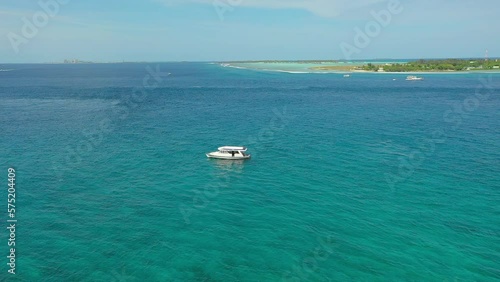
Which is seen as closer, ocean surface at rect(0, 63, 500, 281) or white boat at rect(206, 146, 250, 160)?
ocean surface at rect(0, 63, 500, 281)

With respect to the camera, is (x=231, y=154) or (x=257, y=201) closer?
(x=257, y=201)

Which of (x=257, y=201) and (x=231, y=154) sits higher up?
(x=231, y=154)

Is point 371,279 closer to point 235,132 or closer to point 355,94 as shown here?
point 235,132

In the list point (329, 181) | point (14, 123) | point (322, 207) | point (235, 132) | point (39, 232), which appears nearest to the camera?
point (39, 232)

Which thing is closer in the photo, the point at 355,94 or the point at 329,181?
the point at 329,181

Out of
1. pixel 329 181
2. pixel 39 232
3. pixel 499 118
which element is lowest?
pixel 39 232

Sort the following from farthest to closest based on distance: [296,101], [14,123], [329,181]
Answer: [296,101], [14,123], [329,181]

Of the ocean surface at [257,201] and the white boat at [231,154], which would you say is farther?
the white boat at [231,154]

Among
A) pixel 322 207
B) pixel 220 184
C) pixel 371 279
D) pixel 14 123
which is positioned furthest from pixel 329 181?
pixel 14 123
